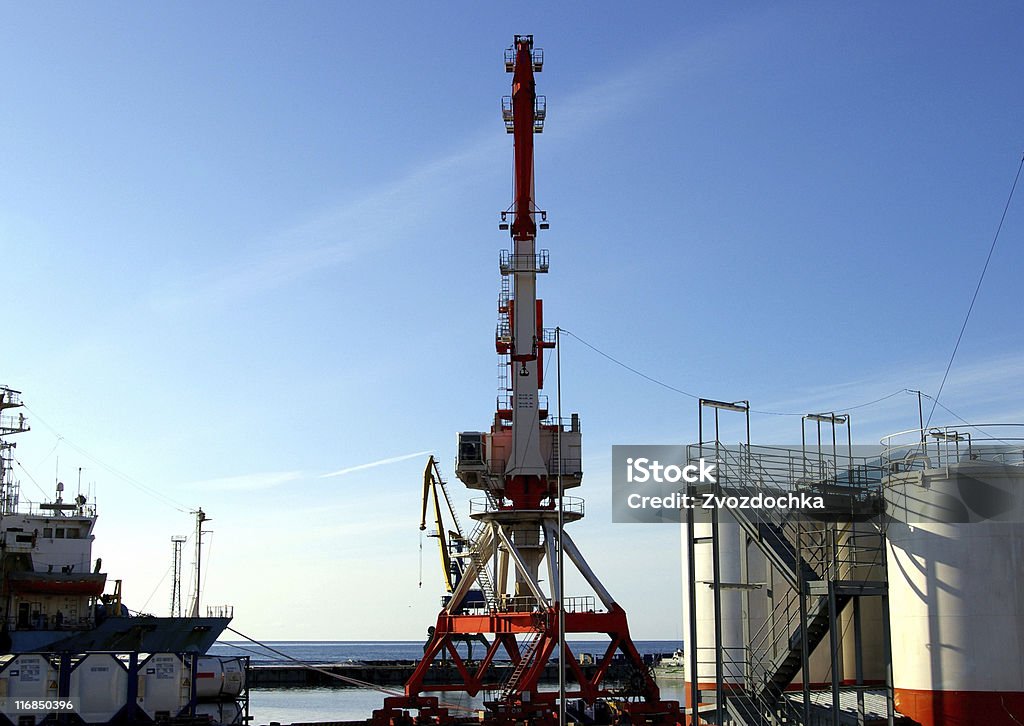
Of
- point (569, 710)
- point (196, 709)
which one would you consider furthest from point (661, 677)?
point (196, 709)

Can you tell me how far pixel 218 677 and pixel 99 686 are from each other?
250 inches

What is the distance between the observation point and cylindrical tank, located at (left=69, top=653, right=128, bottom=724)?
40656 millimetres

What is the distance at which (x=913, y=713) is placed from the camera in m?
36.2

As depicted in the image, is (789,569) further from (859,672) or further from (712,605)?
(712,605)

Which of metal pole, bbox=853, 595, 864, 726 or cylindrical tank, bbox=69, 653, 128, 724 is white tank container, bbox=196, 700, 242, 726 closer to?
cylindrical tank, bbox=69, 653, 128, 724

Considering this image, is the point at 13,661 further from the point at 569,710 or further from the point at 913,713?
the point at 913,713

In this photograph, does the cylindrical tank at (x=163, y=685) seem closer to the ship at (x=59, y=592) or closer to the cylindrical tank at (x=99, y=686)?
the cylindrical tank at (x=99, y=686)

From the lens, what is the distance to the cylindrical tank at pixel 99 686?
40656mm

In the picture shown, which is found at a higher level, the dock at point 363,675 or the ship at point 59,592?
the ship at point 59,592

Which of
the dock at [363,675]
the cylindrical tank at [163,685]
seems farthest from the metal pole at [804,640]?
the dock at [363,675]

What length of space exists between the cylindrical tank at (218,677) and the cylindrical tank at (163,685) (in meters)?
2.82

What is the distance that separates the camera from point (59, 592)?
69.8 m

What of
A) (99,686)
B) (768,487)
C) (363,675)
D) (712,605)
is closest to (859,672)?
Answer: (768,487)

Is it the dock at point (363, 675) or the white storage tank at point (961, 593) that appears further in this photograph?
the dock at point (363, 675)
